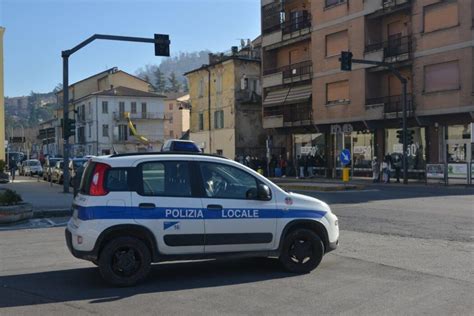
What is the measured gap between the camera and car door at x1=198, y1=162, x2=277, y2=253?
24.9 ft

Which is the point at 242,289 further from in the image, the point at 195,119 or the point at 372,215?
the point at 195,119

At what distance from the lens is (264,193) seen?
7777 mm

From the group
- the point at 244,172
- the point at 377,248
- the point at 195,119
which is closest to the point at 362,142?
the point at 195,119

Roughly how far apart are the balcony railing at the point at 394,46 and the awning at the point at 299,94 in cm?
732

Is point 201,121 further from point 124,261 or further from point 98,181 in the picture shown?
point 124,261

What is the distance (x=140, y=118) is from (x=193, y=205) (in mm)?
78737

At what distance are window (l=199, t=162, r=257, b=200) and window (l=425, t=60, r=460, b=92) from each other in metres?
27.2

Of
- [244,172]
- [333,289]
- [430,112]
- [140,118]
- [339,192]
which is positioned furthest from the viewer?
[140,118]

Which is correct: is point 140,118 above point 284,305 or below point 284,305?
above

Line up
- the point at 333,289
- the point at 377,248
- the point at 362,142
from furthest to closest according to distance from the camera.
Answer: the point at 362,142 → the point at 377,248 → the point at 333,289

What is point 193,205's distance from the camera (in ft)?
24.6

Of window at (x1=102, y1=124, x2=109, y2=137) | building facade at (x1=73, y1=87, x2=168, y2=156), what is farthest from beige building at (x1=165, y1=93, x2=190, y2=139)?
window at (x1=102, y1=124, x2=109, y2=137)

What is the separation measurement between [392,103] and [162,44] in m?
19.2

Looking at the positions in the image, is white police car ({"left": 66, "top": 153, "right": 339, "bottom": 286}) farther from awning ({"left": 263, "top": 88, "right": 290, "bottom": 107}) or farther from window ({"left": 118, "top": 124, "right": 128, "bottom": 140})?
window ({"left": 118, "top": 124, "right": 128, "bottom": 140})
